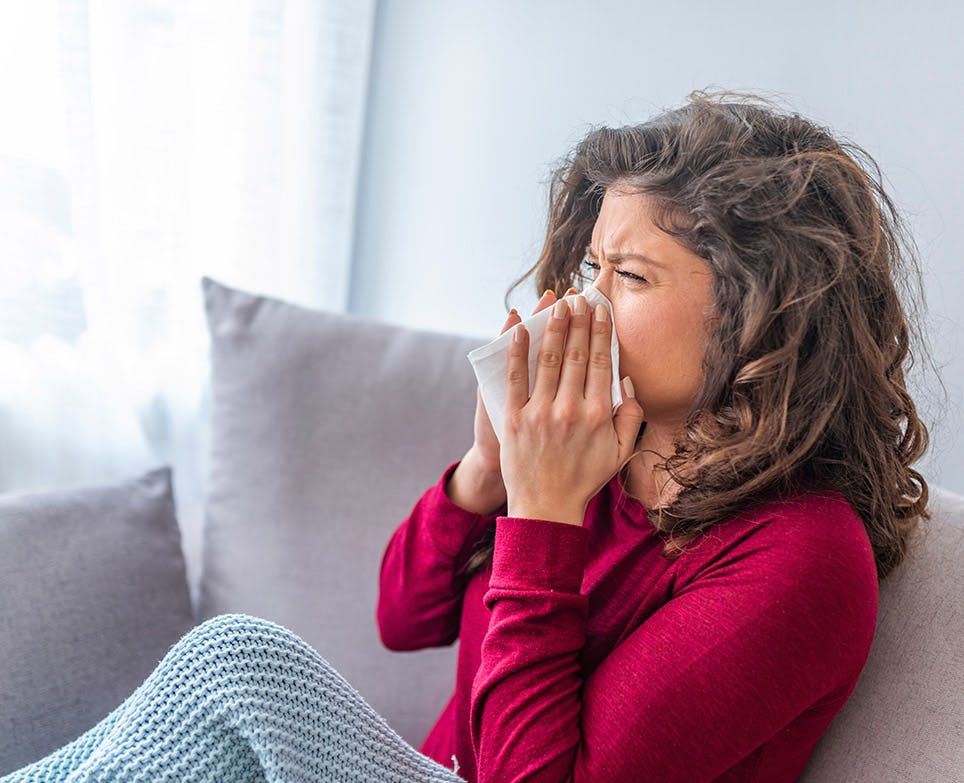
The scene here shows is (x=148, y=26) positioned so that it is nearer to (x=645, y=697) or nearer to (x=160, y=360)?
(x=160, y=360)

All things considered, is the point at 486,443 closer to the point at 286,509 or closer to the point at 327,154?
the point at 286,509

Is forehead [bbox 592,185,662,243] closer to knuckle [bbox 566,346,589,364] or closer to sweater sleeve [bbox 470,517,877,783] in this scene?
knuckle [bbox 566,346,589,364]

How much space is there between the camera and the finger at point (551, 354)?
2.84 feet

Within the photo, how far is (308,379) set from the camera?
1.30 meters

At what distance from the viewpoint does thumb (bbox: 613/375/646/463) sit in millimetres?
864

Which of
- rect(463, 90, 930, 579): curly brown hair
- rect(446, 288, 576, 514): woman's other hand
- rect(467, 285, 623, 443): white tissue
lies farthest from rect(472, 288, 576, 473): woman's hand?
rect(463, 90, 930, 579): curly brown hair

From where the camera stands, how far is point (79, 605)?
110 centimetres

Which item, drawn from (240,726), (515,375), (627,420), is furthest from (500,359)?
(240,726)

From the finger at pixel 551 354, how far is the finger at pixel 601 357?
0.09 ft

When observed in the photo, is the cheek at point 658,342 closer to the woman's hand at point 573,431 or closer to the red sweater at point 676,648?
the woman's hand at point 573,431

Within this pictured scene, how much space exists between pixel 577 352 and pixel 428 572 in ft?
1.18

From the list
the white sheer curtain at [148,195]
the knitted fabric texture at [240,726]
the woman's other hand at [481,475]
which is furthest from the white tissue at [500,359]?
the white sheer curtain at [148,195]

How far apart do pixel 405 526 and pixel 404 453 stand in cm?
17

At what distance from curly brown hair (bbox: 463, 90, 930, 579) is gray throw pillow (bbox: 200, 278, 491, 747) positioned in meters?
0.49
